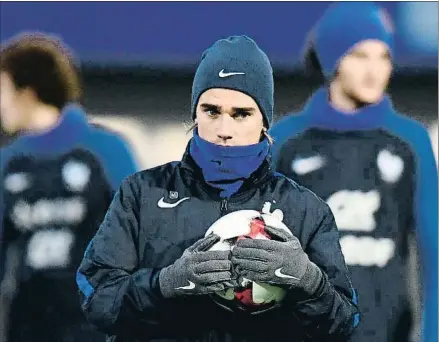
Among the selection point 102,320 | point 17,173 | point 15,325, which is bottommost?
point 15,325

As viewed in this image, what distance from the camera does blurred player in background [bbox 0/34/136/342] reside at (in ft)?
5.74

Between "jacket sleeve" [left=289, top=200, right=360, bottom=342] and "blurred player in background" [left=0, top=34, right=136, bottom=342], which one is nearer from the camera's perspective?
"jacket sleeve" [left=289, top=200, right=360, bottom=342]

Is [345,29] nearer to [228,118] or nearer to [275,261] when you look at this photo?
[228,118]

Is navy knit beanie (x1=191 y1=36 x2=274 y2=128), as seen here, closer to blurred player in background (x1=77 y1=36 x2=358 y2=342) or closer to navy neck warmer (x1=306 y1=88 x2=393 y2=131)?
blurred player in background (x1=77 y1=36 x2=358 y2=342)

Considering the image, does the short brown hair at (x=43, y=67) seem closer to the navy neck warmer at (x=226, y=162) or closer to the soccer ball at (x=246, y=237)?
the navy neck warmer at (x=226, y=162)

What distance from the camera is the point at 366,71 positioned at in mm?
1778

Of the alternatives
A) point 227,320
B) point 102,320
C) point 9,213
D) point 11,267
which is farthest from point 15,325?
point 227,320

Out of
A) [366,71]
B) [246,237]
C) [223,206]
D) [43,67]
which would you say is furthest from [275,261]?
[43,67]

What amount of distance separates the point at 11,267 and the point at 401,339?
3.30 feet

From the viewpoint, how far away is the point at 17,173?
178cm

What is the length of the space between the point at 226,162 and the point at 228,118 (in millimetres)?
88

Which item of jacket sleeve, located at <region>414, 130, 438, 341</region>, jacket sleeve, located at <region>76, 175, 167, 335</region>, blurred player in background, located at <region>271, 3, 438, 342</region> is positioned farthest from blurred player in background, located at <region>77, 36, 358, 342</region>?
jacket sleeve, located at <region>414, 130, 438, 341</region>

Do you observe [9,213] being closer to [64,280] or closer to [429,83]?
[64,280]

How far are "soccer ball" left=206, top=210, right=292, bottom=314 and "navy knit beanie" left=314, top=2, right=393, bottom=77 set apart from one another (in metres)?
0.65
